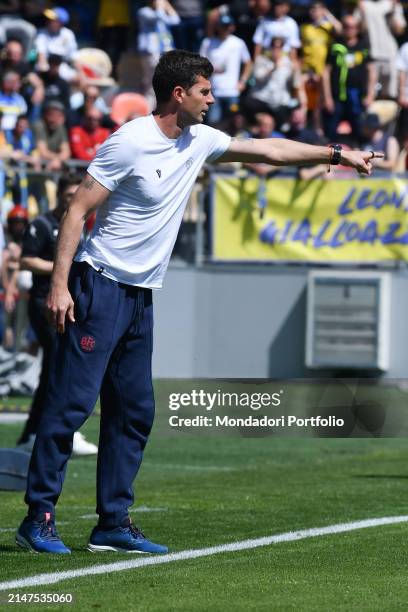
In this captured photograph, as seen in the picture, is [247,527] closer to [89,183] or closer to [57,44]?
[89,183]

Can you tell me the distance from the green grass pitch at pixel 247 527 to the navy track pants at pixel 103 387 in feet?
1.09

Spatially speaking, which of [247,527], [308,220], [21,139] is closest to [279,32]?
[308,220]

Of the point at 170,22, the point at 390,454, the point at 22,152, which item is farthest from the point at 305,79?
the point at 390,454

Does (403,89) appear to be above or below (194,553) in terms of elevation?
above

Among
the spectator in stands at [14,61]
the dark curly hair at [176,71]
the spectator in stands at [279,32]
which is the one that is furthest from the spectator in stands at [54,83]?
the dark curly hair at [176,71]

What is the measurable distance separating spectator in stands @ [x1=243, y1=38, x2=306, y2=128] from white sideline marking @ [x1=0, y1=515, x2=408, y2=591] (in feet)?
42.7

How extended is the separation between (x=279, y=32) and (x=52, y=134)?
12.5ft

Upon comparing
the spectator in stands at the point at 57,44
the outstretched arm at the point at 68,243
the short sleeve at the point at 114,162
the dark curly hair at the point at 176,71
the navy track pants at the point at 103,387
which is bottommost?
the navy track pants at the point at 103,387

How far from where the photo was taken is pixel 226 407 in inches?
402

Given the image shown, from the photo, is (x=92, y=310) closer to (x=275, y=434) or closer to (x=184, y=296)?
(x=275, y=434)

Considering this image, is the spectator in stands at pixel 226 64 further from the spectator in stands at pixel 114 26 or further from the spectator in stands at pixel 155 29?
the spectator in stands at pixel 114 26

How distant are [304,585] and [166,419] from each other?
9.32 m

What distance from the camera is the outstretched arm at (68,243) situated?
666 cm

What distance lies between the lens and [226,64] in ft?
70.4
